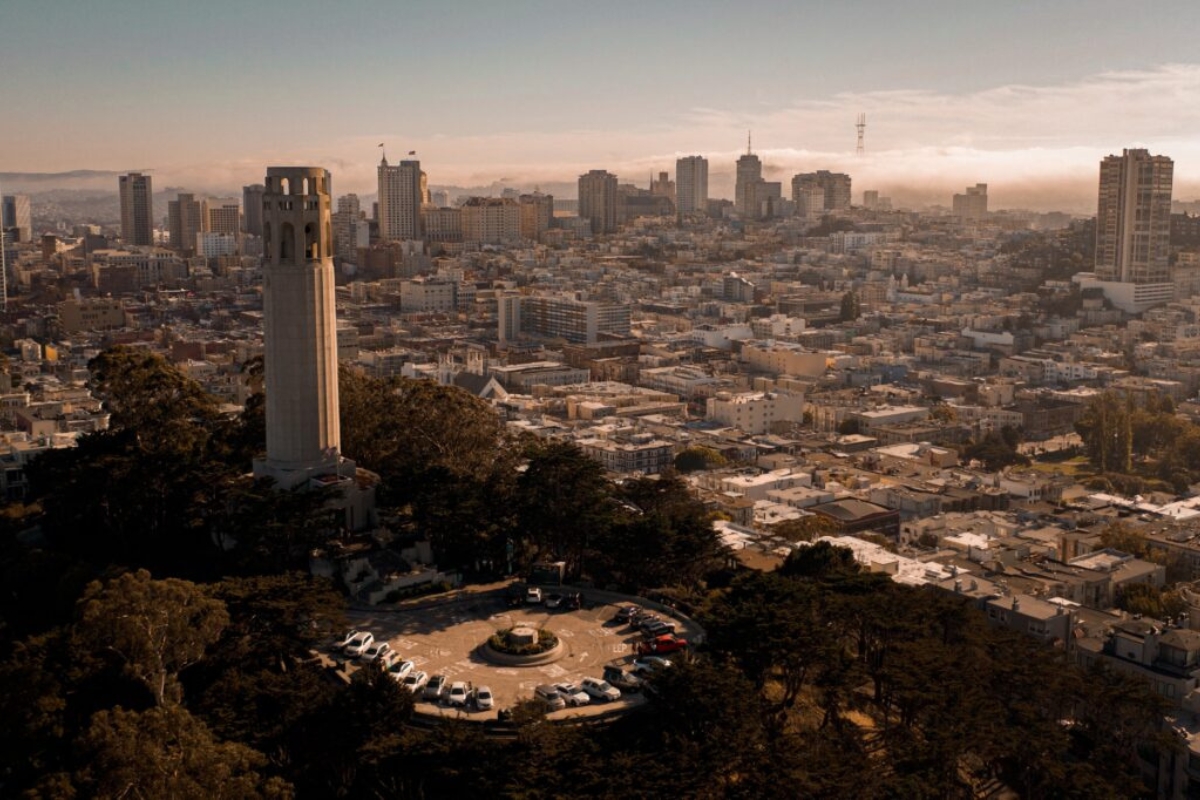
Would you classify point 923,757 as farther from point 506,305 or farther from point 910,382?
point 506,305

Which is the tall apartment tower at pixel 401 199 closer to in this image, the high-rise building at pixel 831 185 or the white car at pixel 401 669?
the high-rise building at pixel 831 185

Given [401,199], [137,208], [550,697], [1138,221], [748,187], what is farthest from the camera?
[748,187]

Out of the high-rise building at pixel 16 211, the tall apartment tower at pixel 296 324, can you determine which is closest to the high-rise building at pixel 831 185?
the high-rise building at pixel 16 211

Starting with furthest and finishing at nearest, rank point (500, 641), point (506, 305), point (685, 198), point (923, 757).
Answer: point (685, 198) → point (506, 305) → point (500, 641) → point (923, 757)

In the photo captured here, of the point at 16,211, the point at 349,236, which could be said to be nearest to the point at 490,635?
the point at 349,236

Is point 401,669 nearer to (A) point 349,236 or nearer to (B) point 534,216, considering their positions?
(A) point 349,236

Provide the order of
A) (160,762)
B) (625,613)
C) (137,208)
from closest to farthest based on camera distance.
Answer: (160,762), (625,613), (137,208)

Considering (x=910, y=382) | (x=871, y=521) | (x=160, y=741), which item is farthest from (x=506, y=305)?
(x=160, y=741)
